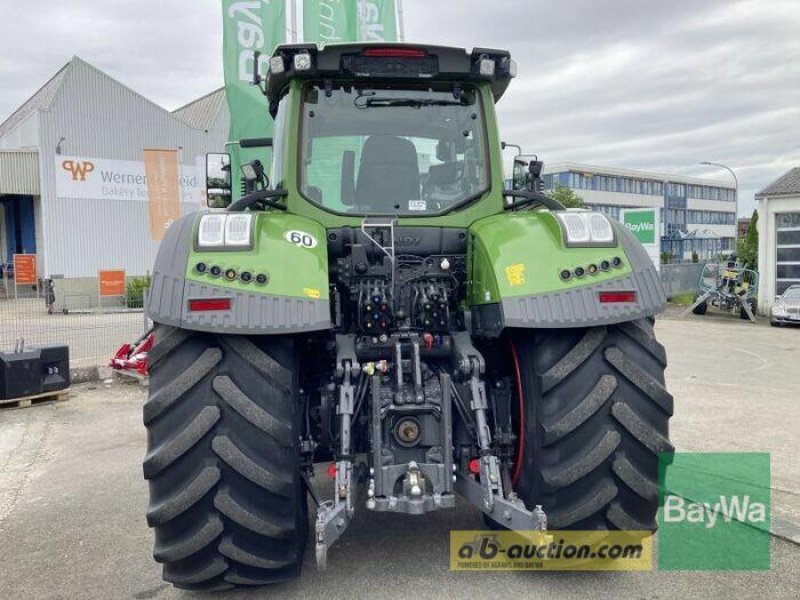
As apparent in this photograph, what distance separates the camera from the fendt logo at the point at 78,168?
85.1ft

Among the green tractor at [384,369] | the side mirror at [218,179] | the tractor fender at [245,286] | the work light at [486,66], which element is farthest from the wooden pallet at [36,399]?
the work light at [486,66]

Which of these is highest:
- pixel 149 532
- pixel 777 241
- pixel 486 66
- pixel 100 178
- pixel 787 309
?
pixel 100 178

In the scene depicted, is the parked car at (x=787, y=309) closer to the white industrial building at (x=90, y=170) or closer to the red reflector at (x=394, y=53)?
the red reflector at (x=394, y=53)

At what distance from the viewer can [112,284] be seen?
23.2 metres

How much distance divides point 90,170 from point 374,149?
25.6 meters

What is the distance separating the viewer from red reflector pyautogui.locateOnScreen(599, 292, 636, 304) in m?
3.26

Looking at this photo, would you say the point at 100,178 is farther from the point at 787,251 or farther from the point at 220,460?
the point at 220,460

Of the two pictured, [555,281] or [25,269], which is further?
[25,269]

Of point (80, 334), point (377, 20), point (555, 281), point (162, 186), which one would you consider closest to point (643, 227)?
point (377, 20)

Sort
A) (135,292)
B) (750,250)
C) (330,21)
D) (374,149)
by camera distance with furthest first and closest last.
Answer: (750,250), (135,292), (330,21), (374,149)

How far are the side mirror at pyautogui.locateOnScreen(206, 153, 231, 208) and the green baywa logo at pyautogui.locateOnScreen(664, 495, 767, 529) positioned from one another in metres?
3.78

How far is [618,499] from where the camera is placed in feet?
11.0

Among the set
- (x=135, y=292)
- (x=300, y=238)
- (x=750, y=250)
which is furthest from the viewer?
(x=750, y=250)

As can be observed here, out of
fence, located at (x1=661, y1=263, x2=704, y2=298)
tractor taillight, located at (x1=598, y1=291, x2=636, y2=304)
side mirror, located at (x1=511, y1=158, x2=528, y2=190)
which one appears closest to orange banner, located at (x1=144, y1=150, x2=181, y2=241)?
fence, located at (x1=661, y1=263, x2=704, y2=298)
